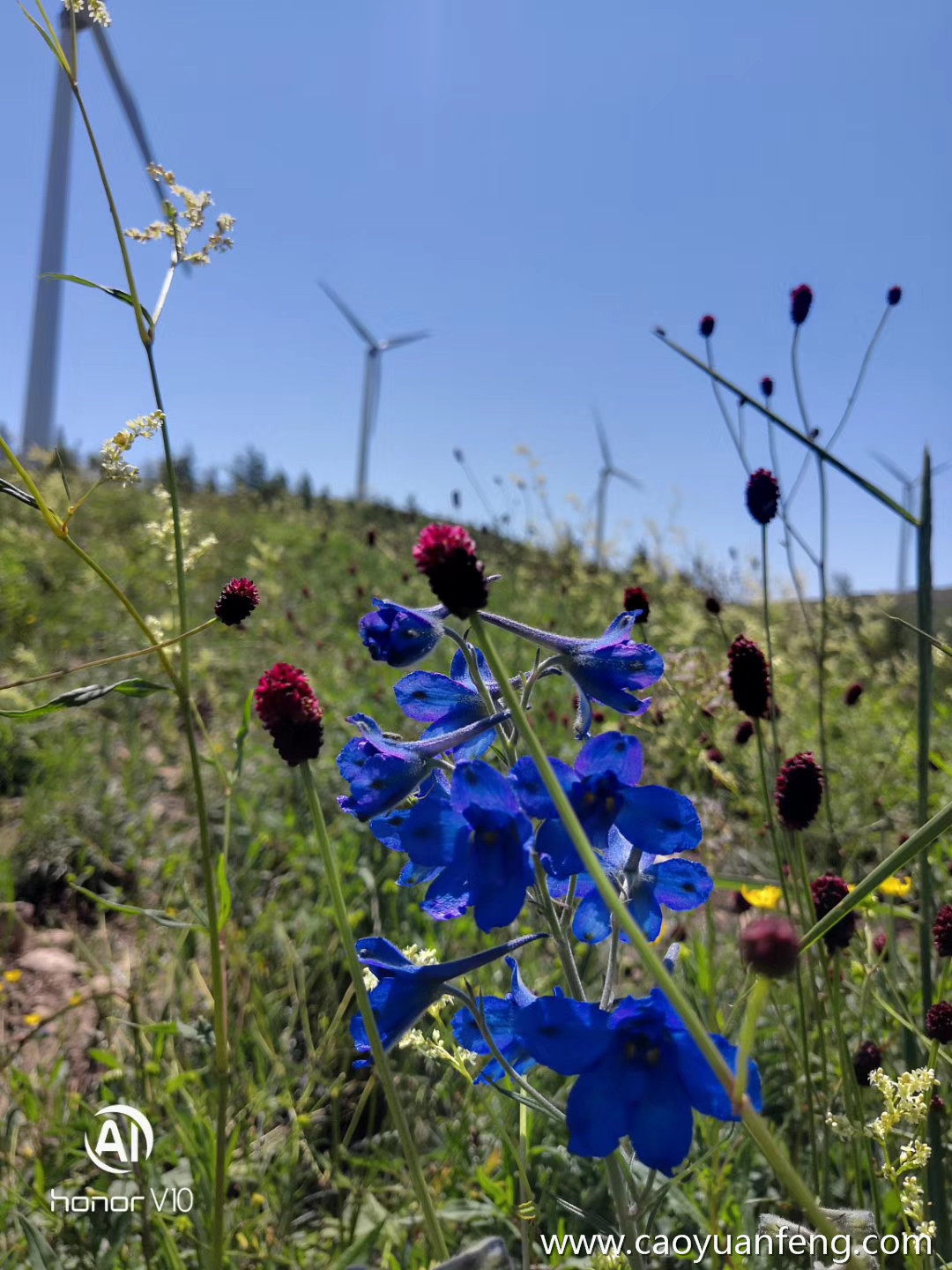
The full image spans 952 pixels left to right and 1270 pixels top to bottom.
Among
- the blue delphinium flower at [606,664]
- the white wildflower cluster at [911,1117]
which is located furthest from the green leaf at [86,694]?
the white wildflower cluster at [911,1117]

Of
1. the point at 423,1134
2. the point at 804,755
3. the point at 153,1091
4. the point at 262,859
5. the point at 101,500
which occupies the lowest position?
the point at 423,1134

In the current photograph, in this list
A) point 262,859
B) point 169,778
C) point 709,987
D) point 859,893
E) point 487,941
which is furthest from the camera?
point 169,778

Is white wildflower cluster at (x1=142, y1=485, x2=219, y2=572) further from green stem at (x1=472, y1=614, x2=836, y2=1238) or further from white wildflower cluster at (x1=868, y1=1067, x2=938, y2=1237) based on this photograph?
white wildflower cluster at (x1=868, y1=1067, x2=938, y2=1237)

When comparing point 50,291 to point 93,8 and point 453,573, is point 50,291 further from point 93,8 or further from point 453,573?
point 453,573

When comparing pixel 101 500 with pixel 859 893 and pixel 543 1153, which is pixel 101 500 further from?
pixel 859 893

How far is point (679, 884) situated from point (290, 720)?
38 centimetres

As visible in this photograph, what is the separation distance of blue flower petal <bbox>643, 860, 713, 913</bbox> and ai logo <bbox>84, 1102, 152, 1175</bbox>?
1.02m

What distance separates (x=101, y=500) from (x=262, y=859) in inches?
245

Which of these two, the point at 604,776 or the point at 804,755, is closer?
the point at 604,776

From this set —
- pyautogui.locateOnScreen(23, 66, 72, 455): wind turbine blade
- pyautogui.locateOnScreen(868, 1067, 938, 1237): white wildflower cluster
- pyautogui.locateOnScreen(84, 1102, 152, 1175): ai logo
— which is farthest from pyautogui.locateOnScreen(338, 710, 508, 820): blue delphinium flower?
pyautogui.locateOnScreen(23, 66, 72, 455): wind turbine blade

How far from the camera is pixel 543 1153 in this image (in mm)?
1434

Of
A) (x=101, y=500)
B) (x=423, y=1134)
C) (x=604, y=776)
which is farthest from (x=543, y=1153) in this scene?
(x=101, y=500)

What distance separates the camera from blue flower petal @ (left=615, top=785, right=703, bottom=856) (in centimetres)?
63

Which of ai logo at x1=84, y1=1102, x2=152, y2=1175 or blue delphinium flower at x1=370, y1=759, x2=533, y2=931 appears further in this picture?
ai logo at x1=84, y1=1102, x2=152, y2=1175
